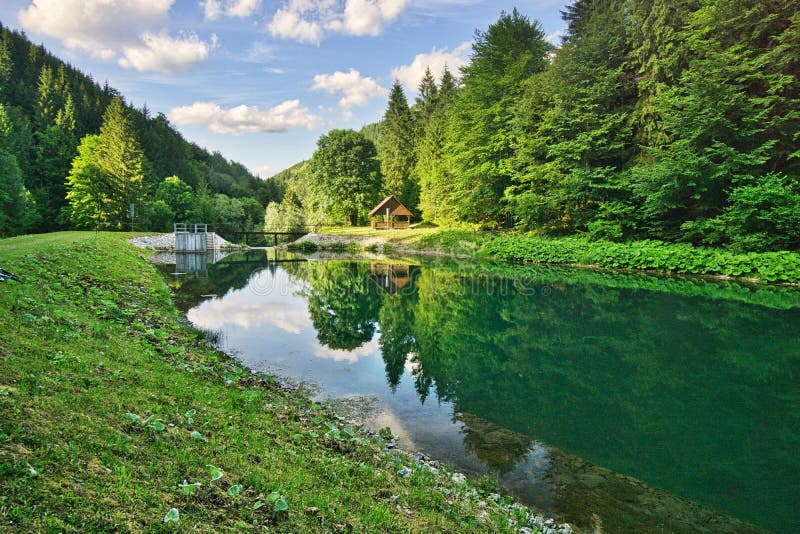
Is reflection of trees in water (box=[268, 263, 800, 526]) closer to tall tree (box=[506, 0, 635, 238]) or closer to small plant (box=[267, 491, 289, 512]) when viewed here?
small plant (box=[267, 491, 289, 512])

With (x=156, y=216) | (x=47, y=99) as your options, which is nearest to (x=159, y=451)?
(x=156, y=216)

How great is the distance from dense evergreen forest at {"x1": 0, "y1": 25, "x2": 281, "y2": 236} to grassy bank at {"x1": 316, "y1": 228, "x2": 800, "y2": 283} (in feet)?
99.2

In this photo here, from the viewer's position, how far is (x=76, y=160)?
49.0m

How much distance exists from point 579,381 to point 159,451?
25.9ft

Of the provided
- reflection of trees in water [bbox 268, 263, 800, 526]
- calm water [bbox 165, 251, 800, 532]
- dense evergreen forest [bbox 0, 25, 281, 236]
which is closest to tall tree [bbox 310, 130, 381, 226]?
dense evergreen forest [bbox 0, 25, 281, 236]

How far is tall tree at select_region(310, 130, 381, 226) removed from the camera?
198 ft

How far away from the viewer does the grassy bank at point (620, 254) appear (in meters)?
19.3

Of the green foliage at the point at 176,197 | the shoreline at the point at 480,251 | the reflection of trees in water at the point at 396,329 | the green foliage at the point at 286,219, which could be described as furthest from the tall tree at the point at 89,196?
the reflection of trees in water at the point at 396,329

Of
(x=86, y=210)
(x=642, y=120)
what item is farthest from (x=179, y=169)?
(x=642, y=120)

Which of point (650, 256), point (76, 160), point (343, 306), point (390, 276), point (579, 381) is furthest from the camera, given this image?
point (76, 160)

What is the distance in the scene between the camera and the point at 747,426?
6.81 meters

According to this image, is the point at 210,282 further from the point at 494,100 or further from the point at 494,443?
the point at 494,100

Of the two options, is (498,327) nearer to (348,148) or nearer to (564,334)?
(564,334)

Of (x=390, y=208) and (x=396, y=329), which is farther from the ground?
(x=390, y=208)
